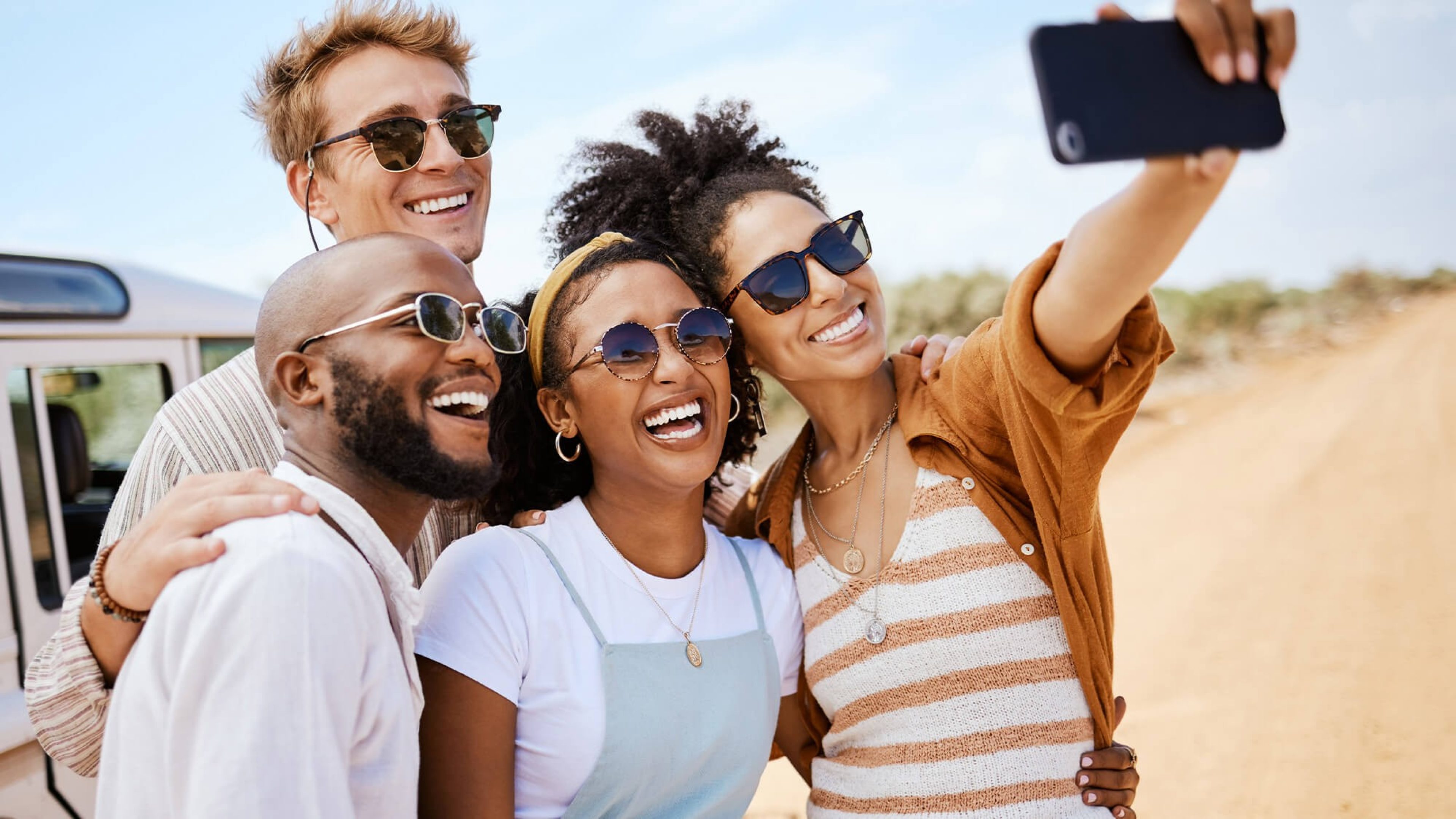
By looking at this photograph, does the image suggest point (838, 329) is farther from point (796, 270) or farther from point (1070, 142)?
point (1070, 142)

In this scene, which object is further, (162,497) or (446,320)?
(162,497)

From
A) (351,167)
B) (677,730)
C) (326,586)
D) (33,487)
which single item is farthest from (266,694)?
(33,487)

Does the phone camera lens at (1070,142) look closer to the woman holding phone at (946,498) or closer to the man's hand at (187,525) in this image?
the woman holding phone at (946,498)

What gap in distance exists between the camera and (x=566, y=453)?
2.90m

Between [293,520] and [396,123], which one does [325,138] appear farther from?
[293,520]

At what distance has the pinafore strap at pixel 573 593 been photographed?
94.6 inches

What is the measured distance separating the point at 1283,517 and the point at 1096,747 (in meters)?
7.74

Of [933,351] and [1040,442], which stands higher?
[933,351]

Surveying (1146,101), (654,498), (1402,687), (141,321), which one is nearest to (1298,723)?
(1402,687)

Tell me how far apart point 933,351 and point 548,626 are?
1232 millimetres

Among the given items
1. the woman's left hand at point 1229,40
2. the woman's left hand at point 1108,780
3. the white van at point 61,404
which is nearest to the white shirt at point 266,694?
the woman's left hand at point 1229,40

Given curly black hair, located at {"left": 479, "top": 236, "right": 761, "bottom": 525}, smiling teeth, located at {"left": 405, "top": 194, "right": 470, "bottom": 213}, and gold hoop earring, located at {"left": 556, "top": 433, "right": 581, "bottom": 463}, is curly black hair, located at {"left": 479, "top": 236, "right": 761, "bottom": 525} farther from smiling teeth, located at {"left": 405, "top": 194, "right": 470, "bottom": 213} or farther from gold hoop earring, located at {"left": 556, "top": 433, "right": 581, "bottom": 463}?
smiling teeth, located at {"left": 405, "top": 194, "right": 470, "bottom": 213}

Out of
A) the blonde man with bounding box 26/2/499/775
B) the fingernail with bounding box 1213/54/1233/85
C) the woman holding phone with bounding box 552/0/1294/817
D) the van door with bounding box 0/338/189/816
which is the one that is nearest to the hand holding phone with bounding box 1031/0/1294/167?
the fingernail with bounding box 1213/54/1233/85

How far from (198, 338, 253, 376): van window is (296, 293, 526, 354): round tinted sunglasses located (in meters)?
2.54
